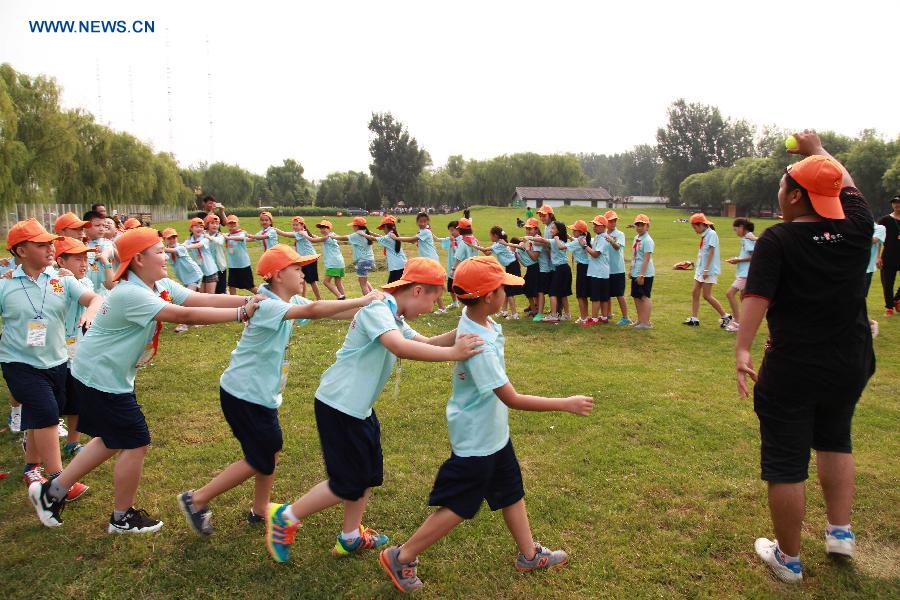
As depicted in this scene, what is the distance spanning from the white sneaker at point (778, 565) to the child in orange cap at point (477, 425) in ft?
5.46

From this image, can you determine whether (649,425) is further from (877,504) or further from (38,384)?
(38,384)

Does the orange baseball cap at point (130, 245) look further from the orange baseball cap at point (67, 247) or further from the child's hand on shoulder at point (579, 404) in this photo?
the child's hand on shoulder at point (579, 404)

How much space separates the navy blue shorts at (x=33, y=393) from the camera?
462cm

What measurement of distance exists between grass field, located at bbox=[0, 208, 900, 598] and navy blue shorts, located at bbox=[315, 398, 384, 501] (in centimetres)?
59

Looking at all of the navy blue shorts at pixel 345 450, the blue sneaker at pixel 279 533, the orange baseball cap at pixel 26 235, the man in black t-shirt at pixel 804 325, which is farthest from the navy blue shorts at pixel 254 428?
the man in black t-shirt at pixel 804 325

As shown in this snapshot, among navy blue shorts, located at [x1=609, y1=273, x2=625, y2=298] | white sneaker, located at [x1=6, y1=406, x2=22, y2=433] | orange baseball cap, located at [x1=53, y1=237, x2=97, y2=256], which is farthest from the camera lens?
navy blue shorts, located at [x1=609, y1=273, x2=625, y2=298]

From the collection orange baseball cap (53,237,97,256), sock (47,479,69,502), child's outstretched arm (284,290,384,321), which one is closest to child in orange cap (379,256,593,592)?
child's outstretched arm (284,290,384,321)

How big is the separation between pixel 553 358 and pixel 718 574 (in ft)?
17.9

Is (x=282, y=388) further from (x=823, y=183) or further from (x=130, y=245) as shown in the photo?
(x=823, y=183)

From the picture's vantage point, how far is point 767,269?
3.39 m

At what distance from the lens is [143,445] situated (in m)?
4.13

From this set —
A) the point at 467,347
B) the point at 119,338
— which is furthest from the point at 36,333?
the point at 467,347

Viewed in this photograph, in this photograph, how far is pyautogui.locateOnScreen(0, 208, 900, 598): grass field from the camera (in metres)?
3.62

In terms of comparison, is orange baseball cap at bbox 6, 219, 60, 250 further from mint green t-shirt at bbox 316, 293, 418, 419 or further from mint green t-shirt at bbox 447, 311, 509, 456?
mint green t-shirt at bbox 447, 311, 509, 456
